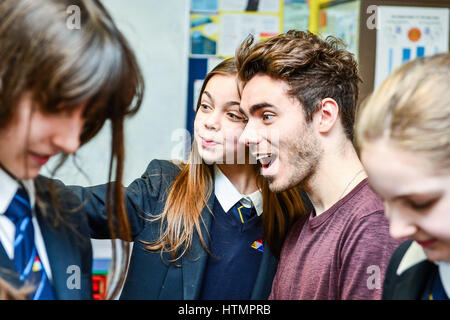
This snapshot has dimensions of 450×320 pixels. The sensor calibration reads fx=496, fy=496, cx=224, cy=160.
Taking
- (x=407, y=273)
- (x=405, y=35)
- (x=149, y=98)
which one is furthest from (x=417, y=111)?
(x=405, y=35)

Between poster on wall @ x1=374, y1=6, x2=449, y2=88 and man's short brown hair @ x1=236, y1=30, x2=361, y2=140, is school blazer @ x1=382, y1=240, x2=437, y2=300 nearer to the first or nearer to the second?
man's short brown hair @ x1=236, y1=30, x2=361, y2=140

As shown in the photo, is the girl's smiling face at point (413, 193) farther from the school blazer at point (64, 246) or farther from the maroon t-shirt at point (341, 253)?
the school blazer at point (64, 246)

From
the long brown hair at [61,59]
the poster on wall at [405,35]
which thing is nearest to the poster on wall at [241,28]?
the poster on wall at [405,35]

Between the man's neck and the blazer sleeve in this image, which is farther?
the man's neck

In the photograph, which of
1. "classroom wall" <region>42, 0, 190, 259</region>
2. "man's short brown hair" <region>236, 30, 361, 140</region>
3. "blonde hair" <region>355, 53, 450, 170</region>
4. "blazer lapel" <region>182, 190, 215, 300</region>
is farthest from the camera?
"man's short brown hair" <region>236, 30, 361, 140</region>

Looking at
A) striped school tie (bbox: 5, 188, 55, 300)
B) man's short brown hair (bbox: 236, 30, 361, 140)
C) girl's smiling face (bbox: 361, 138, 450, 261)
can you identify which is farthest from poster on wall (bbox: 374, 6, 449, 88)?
striped school tie (bbox: 5, 188, 55, 300)

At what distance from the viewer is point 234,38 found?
1.89 m

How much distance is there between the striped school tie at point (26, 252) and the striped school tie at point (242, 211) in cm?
46

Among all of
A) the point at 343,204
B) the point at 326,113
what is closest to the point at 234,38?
the point at 326,113

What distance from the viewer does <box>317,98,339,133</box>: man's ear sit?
1.16 m

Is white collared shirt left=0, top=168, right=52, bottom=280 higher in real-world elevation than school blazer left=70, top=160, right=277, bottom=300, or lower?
higher

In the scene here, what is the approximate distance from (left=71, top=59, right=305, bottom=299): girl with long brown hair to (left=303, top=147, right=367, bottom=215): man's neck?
0.10 m

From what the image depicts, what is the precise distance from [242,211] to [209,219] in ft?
0.29
